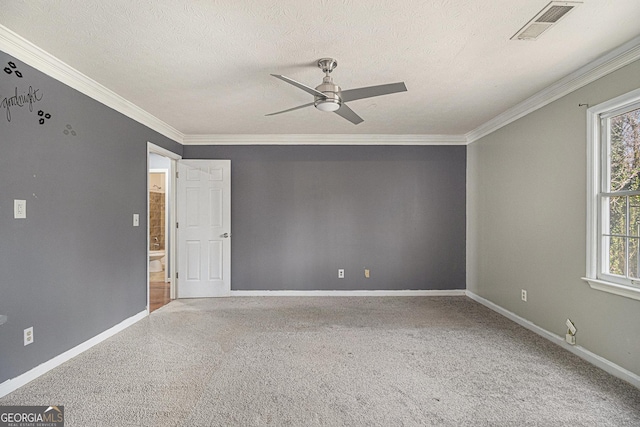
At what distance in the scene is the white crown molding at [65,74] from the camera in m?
2.23

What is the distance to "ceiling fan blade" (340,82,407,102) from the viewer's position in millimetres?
2325

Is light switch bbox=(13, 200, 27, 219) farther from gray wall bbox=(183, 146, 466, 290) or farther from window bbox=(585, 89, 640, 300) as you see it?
window bbox=(585, 89, 640, 300)

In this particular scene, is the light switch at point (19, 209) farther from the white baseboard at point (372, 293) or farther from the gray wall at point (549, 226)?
the gray wall at point (549, 226)

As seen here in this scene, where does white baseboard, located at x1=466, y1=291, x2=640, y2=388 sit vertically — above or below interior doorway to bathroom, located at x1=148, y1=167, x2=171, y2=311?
below

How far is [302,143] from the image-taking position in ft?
16.5

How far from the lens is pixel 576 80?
282cm

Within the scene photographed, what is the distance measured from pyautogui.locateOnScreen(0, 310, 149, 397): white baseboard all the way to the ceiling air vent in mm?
4042

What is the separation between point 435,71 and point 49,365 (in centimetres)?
379

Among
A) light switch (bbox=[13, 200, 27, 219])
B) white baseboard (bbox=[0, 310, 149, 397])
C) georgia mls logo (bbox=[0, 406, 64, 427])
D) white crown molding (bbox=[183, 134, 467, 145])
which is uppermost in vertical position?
white crown molding (bbox=[183, 134, 467, 145])

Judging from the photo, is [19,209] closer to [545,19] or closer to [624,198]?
[545,19]

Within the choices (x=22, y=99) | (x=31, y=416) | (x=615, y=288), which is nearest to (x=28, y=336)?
(x=31, y=416)

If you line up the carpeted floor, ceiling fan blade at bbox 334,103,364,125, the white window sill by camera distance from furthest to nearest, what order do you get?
ceiling fan blade at bbox 334,103,364,125, the white window sill, the carpeted floor

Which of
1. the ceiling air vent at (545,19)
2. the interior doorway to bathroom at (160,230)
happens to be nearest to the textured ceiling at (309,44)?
the ceiling air vent at (545,19)

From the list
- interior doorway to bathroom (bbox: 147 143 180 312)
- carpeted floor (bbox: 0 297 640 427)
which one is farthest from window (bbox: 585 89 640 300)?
interior doorway to bathroom (bbox: 147 143 180 312)
